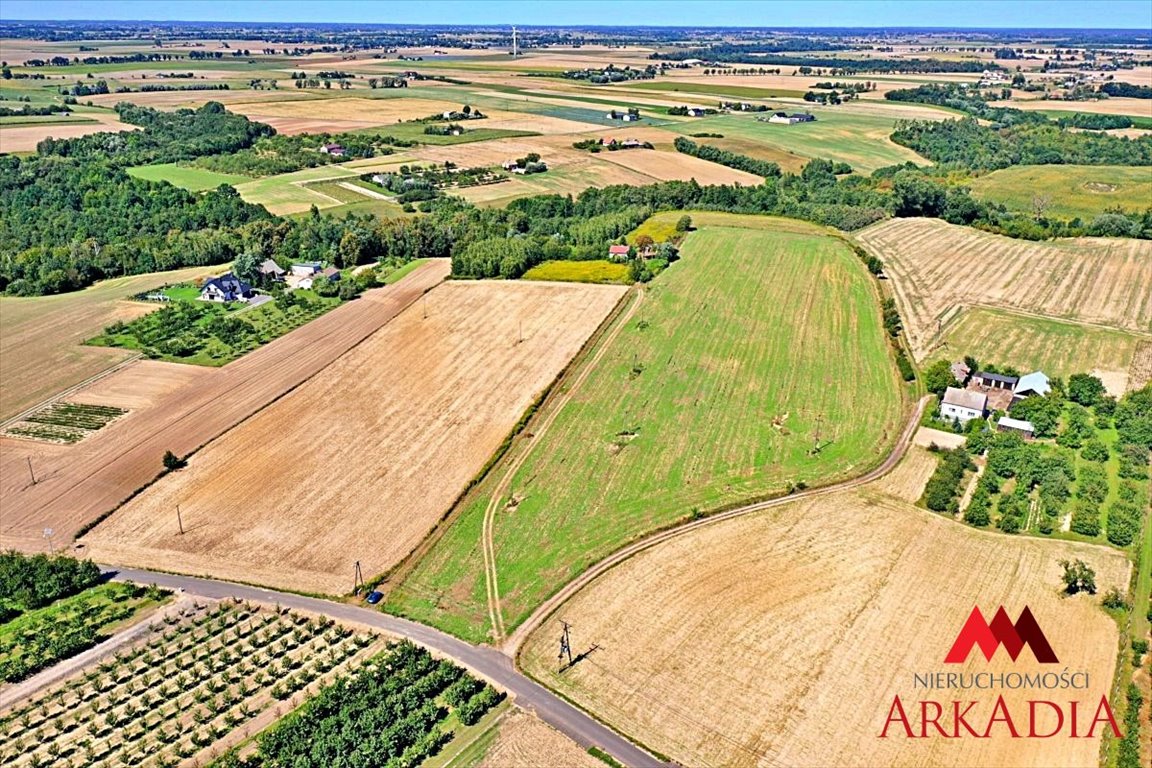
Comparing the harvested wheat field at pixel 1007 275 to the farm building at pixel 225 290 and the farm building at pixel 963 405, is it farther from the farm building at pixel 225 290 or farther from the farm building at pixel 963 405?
the farm building at pixel 225 290

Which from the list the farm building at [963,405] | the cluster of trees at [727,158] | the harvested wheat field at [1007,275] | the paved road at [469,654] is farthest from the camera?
the cluster of trees at [727,158]

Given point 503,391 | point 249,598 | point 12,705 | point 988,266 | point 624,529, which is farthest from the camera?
point 988,266

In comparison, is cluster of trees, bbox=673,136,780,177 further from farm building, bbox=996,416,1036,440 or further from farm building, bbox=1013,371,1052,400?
farm building, bbox=996,416,1036,440

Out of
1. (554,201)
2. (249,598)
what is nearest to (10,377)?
(249,598)

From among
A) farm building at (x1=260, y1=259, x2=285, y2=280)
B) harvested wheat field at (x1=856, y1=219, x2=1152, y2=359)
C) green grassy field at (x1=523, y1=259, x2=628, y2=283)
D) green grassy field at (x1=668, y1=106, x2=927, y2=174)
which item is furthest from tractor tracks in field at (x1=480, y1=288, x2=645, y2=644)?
green grassy field at (x1=668, y1=106, x2=927, y2=174)

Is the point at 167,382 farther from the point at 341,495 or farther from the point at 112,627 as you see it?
the point at 112,627

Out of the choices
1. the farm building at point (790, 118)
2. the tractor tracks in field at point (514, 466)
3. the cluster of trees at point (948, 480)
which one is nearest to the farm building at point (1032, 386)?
the cluster of trees at point (948, 480)
